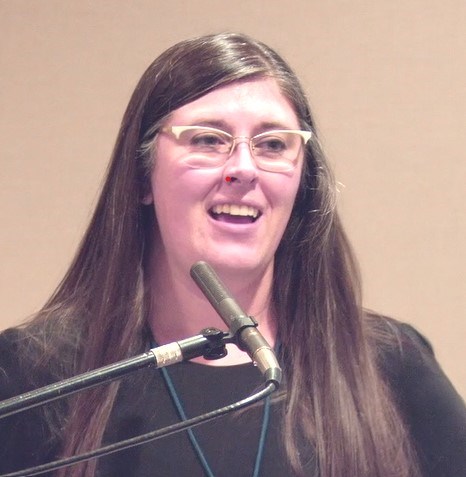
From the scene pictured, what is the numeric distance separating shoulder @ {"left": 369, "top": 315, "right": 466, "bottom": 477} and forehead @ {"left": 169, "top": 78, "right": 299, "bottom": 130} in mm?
360


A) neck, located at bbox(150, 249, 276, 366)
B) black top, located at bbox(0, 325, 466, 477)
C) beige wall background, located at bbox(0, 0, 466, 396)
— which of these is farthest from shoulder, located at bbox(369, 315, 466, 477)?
beige wall background, located at bbox(0, 0, 466, 396)

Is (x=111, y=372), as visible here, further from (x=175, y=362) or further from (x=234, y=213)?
(x=234, y=213)

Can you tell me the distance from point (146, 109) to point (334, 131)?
1.99ft

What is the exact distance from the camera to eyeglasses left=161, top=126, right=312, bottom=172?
1.10 meters

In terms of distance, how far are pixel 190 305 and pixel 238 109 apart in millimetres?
285

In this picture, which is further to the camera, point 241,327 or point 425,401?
point 425,401

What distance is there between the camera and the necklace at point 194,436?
3.52ft

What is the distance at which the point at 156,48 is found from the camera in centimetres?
177

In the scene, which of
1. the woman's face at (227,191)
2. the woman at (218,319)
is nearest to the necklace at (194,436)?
the woman at (218,319)

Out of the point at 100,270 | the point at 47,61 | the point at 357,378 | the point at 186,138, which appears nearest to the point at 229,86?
the point at 186,138

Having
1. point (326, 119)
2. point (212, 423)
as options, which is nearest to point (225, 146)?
point (212, 423)

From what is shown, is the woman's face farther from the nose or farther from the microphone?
the microphone

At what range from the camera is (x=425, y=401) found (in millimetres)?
1189

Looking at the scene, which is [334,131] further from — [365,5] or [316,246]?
[316,246]
